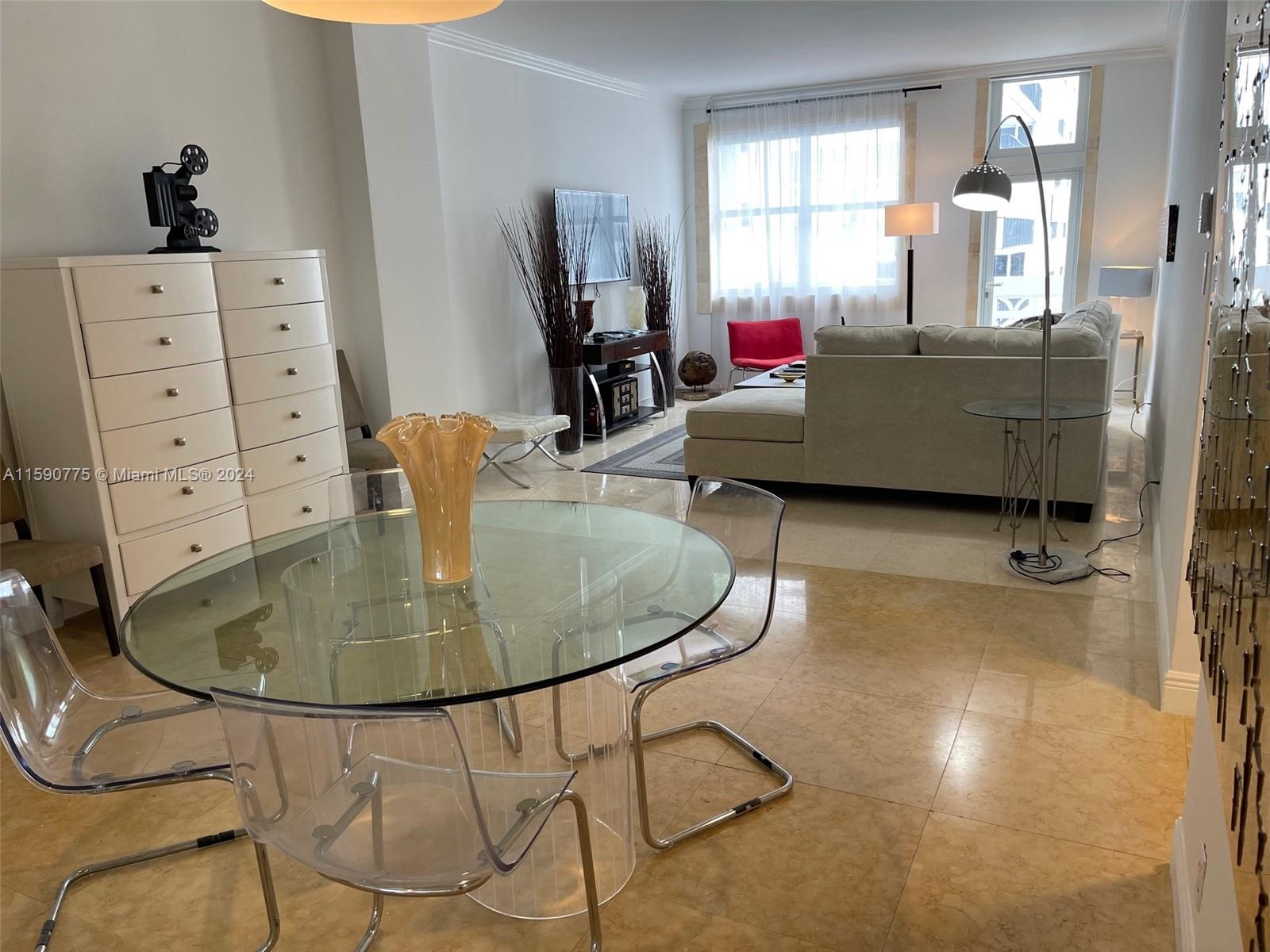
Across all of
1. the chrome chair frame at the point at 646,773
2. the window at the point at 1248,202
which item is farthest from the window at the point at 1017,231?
the window at the point at 1248,202

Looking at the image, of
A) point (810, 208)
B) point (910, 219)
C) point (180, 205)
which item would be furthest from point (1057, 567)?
point (810, 208)

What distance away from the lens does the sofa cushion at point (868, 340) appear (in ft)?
14.2

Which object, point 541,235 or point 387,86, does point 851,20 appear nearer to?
point 541,235

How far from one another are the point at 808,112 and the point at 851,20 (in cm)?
228

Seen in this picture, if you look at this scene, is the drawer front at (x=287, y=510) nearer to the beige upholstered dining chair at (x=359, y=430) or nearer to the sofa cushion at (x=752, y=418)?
the beige upholstered dining chair at (x=359, y=430)

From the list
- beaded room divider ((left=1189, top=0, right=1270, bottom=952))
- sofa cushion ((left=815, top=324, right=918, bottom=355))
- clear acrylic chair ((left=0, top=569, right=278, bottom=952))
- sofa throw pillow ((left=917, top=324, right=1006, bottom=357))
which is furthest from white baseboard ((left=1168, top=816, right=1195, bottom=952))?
sofa cushion ((left=815, top=324, right=918, bottom=355))

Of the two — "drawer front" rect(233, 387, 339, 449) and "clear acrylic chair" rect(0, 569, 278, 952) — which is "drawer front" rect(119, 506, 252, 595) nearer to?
"drawer front" rect(233, 387, 339, 449)

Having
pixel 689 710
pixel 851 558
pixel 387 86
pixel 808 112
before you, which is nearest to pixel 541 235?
pixel 387 86

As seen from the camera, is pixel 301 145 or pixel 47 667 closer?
pixel 47 667

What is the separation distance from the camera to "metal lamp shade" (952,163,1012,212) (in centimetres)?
349

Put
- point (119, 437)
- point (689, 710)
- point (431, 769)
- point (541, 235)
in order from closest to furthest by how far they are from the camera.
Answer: point (431, 769)
point (689, 710)
point (119, 437)
point (541, 235)

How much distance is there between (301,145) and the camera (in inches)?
177

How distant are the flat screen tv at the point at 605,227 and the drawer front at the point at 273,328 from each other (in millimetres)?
2703

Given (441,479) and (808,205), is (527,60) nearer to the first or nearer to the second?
(808,205)
